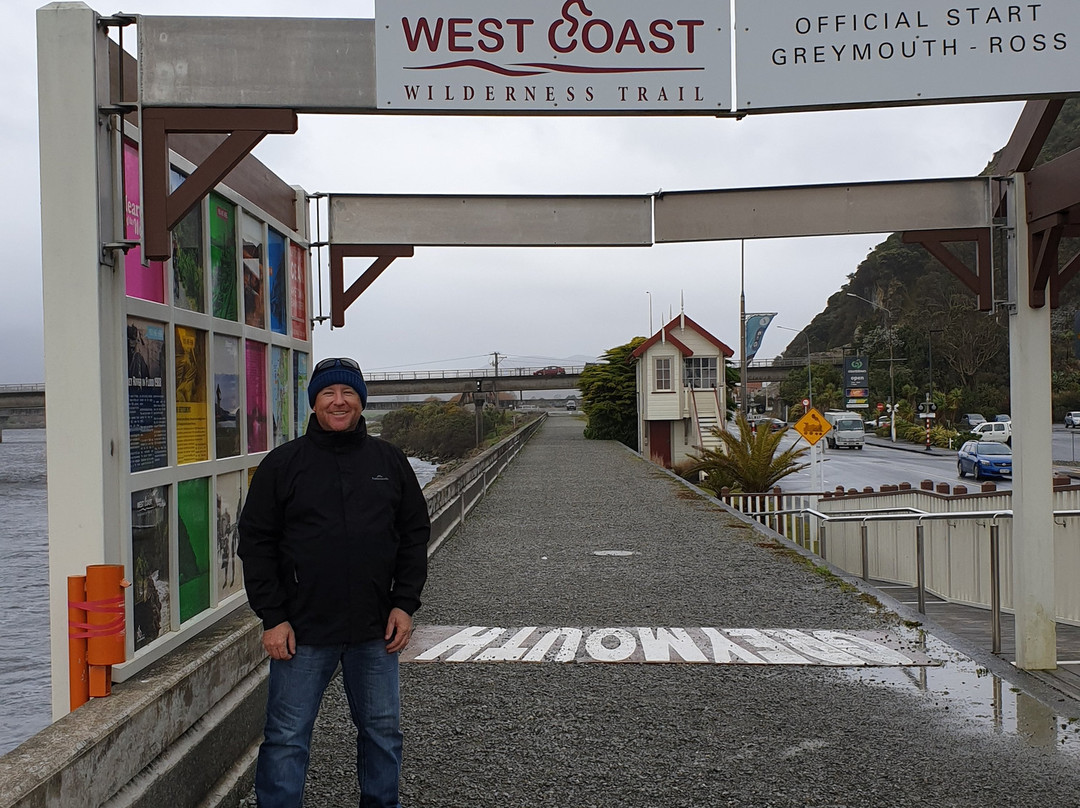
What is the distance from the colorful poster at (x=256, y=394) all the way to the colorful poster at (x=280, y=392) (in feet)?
0.46

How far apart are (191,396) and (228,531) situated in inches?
38.5

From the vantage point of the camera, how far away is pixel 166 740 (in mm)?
4078

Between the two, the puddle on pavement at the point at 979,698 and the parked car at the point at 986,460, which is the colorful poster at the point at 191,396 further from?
the parked car at the point at 986,460

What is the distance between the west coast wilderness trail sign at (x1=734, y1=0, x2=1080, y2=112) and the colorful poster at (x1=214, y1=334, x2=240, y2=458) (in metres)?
3.06

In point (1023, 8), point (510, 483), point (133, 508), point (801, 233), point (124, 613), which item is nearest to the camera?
point (124, 613)

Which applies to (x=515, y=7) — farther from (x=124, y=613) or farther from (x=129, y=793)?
(x=129, y=793)

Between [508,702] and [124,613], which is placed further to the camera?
Answer: [508,702]

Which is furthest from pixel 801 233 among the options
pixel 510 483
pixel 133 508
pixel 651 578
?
pixel 510 483

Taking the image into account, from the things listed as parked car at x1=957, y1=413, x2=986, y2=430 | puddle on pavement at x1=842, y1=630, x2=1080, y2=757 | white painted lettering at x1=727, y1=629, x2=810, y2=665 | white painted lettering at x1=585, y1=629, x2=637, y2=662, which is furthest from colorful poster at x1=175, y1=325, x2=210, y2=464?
parked car at x1=957, y1=413, x2=986, y2=430

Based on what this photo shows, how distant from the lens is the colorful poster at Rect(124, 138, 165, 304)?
4688 mm

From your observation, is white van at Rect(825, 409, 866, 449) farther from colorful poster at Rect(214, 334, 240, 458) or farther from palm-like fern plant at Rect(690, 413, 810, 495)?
colorful poster at Rect(214, 334, 240, 458)

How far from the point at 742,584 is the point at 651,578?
990mm

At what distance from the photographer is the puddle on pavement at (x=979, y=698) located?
5.62 metres

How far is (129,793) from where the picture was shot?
3652mm
